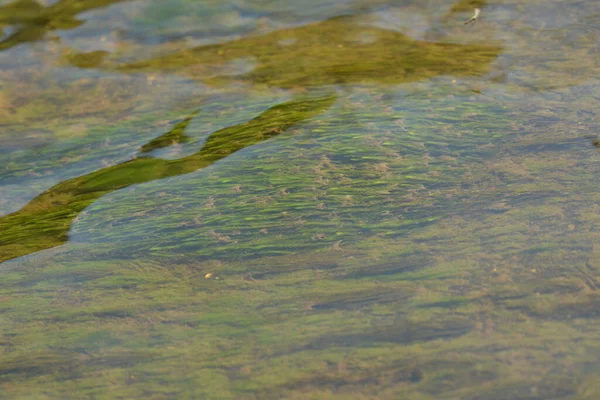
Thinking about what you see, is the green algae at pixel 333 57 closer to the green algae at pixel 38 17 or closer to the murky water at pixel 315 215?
the murky water at pixel 315 215

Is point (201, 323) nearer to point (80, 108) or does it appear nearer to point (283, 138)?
point (283, 138)

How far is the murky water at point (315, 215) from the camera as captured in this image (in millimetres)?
1915

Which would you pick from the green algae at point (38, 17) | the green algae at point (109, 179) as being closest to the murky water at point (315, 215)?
the green algae at point (109, 179)

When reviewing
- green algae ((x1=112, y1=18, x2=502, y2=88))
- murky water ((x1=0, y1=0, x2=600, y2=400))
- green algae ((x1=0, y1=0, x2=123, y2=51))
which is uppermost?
green algae ((x1=0, y1=0, x2=123, y2=51))

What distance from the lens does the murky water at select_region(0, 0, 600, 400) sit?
1915 millimetres


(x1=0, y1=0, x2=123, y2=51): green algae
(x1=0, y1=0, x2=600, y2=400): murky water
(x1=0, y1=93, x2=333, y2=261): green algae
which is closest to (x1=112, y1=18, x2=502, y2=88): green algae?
(x1=0, y1=0, x2=600, y2=400): murky water

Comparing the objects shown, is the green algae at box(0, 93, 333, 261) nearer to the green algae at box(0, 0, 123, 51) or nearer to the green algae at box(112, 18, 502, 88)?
the green algae at box(112, 18, 502, 88)

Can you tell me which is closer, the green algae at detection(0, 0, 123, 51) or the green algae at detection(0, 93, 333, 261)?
the green algae at detection(0, 93, 333, 261)

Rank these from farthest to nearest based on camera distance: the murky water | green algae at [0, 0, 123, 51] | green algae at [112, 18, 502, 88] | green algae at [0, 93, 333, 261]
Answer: green algae at [0, 0, 123, 51] → green algae at [112, 18, 502, 88] → green algae at [0, 93, 333, 261] → the murky water

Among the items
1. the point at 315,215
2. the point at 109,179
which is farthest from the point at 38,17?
the point at 315,215

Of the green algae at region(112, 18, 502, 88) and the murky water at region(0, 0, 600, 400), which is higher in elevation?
the green algae at region(112, 18, 502, 88)

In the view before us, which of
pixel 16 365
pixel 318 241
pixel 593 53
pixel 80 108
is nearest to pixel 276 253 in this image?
pixel 318 241

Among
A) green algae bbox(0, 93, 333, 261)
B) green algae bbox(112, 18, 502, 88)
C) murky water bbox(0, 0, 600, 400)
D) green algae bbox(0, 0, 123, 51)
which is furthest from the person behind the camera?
green algae bbox(0, 0, 123, 51)

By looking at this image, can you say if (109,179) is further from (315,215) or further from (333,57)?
(333,57)
